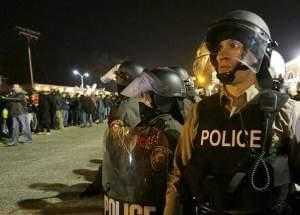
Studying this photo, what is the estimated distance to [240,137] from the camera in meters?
1.69

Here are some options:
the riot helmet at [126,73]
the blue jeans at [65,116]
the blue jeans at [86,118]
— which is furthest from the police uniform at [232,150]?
the blue jeans at [86,118]

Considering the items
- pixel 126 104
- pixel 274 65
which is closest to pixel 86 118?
pixel 126 104

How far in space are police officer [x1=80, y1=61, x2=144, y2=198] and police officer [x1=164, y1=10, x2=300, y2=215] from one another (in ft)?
4.22

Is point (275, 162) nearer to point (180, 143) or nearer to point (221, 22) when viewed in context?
point (180, 143)

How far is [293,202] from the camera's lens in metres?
1.78

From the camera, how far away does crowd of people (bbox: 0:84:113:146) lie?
35.1 feet

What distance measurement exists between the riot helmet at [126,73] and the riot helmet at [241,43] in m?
2.79

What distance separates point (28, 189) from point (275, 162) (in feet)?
16.5

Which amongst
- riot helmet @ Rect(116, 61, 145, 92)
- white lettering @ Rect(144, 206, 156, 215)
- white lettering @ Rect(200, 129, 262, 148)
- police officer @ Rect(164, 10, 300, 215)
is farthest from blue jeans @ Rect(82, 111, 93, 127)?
white lettering @ Rect(200, 129, 262, 148)

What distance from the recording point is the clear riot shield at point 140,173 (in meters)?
2.50

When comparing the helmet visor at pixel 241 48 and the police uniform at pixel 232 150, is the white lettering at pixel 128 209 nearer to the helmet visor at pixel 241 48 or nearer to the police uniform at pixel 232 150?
the police uniform at pixel 232 150

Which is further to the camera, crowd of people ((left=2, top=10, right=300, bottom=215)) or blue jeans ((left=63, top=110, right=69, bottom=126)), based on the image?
blue jeans ((left=63, top=110, right=69, bottom=126))

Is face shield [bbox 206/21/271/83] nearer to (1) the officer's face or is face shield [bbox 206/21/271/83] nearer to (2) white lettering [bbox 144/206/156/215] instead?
(1) the officer's face

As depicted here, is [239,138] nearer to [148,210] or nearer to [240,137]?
[240,137]
